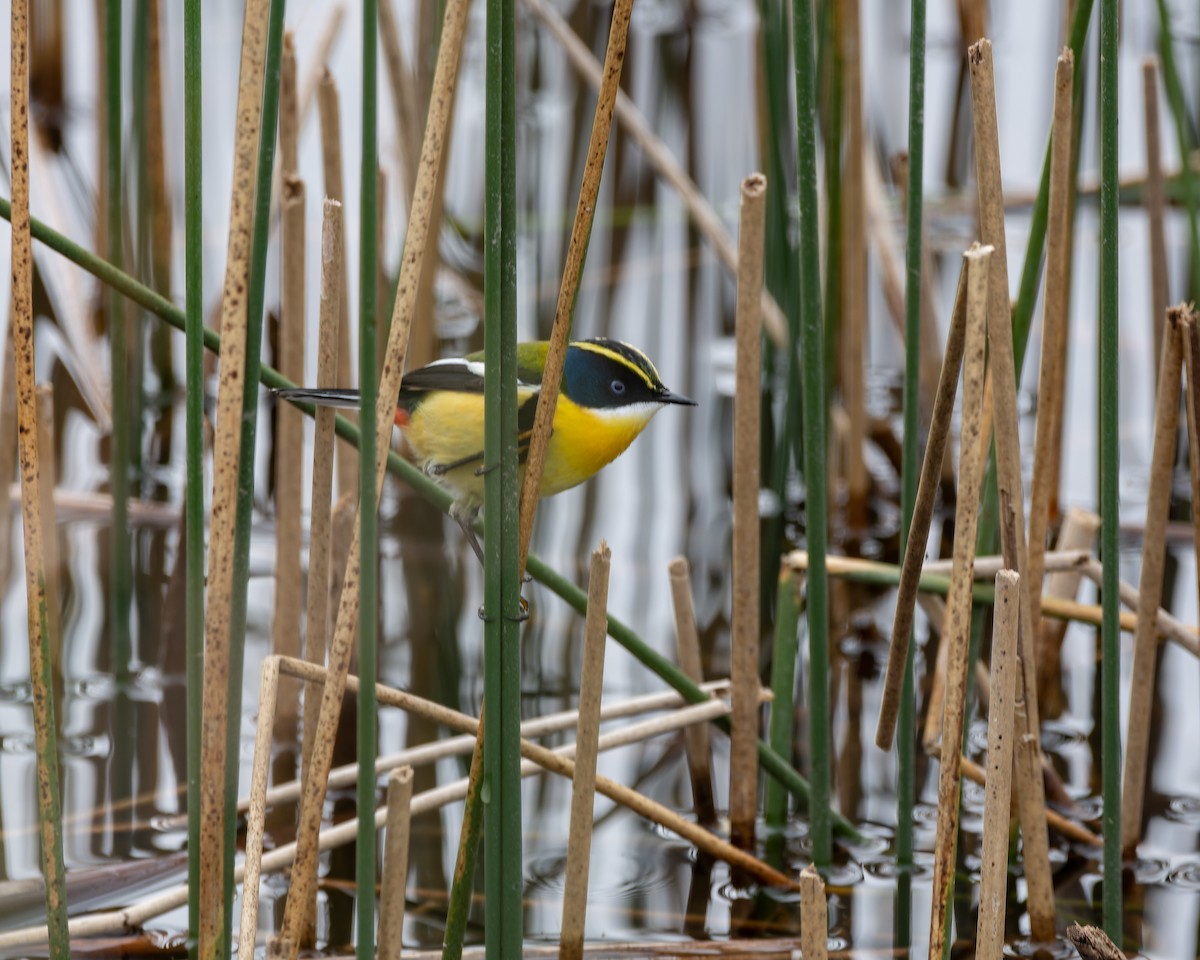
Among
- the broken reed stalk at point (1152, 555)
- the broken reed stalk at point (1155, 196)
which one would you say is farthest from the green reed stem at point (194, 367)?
the broken reed stalk at point (1155, 196)

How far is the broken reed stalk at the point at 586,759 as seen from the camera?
97.6 inches

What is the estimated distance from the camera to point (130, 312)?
5145 millimetres

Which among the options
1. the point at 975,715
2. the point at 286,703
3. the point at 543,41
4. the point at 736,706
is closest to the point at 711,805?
the point at 736,706

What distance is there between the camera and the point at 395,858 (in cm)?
245

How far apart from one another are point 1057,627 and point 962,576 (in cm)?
228

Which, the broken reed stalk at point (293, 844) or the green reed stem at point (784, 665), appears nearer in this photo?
the broken reed stalk at point (293, 844)

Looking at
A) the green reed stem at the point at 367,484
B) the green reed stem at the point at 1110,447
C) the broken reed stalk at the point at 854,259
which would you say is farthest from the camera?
the broken reed stalk at the point at 854,259

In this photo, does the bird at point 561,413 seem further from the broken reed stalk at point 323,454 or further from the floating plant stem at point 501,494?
the floating plant stem at point 501,494

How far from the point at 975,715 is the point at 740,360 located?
70.3 inches

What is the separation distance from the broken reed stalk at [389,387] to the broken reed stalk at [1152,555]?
160 cm

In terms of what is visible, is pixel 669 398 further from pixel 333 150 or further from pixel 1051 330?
pixel 333 150

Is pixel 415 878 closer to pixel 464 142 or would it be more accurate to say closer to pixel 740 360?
pixel 740 360

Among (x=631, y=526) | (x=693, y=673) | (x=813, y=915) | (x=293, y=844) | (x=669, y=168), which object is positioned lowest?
(x=293, y=844)

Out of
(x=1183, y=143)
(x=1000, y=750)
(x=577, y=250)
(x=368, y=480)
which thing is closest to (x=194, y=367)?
(x=368, y=480)
